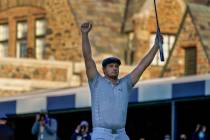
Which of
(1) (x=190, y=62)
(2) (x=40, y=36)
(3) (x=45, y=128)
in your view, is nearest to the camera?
(3) (x=45, y=128)

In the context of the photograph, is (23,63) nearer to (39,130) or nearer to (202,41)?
(202,41)

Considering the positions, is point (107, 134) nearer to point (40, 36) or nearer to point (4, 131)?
point (4, 131)

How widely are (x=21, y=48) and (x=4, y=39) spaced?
2.77 ft

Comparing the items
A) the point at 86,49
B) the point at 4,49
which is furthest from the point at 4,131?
the point at 4,49

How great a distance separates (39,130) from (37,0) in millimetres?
23172

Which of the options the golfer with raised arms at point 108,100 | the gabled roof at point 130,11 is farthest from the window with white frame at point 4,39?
the golfer with raised arms at point 108,100

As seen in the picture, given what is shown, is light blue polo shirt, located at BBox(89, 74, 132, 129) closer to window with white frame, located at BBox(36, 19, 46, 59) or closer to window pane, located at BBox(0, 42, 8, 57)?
window with white frame, located at BBox(36, 19, 46, 59)

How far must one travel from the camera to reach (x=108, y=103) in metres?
9.72

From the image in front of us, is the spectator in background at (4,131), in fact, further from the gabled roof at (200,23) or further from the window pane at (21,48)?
the window pane at (21,48)

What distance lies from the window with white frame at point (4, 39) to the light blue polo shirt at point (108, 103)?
117ft

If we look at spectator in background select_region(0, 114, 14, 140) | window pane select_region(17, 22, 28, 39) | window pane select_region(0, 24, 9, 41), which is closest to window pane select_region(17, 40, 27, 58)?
window pane select_region(17, 22, 28, 39)

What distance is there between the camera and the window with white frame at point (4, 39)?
4522 centimetres

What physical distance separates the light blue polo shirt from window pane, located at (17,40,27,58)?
35.1 metres

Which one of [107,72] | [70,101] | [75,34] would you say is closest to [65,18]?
[75,34]
